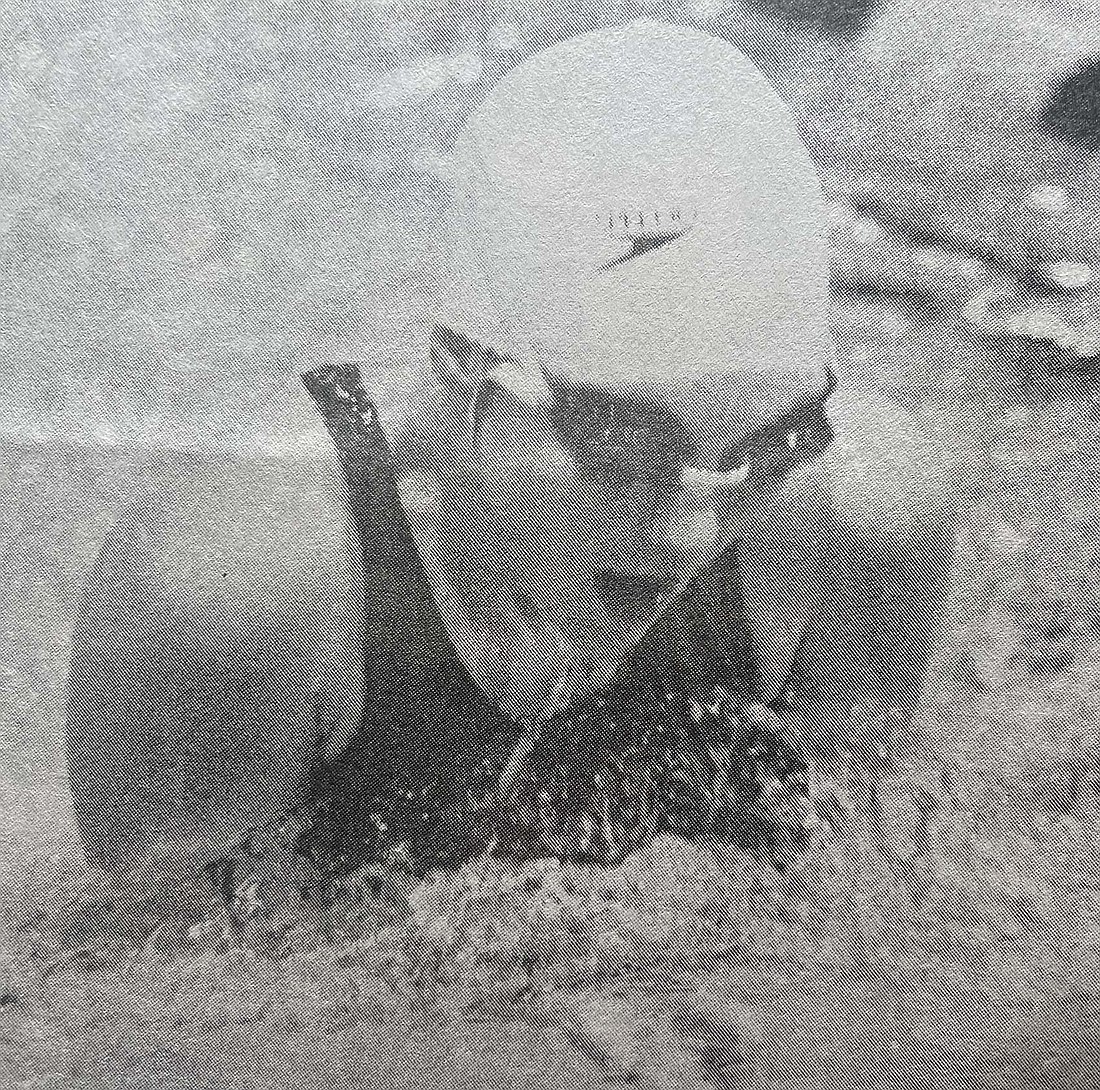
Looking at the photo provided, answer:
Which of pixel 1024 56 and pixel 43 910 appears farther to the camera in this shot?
pixel 1024 56

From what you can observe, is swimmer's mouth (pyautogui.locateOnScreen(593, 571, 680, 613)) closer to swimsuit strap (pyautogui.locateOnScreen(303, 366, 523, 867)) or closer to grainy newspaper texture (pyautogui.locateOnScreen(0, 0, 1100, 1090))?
grainy newspaper texture (pyautogui.locateOnScreen(0, 0, 1100, 1090))

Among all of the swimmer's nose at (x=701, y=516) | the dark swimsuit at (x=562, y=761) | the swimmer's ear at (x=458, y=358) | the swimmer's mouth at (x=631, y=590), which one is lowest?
the dark swimsuit at (x=562, y=761)

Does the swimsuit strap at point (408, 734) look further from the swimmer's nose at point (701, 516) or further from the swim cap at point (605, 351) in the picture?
the swimmer's nose at point (701, 516)

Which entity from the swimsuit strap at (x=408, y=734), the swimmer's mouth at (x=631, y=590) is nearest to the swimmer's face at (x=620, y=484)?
the swimmer's mouth at (x=631, y=590)

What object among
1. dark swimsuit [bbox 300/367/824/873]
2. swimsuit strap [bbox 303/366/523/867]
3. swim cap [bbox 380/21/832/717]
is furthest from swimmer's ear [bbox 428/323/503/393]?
dark swimsuit [bbox 300/367/824/873]

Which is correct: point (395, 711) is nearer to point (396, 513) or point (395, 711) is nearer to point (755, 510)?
point (396, 513)

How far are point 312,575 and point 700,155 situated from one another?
638mm

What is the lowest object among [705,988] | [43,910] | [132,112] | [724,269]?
[705,988]

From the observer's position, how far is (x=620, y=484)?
87 cm

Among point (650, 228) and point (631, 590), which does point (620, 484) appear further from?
point (650, 228)

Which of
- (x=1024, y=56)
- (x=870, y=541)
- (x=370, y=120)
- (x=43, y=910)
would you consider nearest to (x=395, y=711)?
(x=43, y=910)

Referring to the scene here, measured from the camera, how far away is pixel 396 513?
34.4 inches

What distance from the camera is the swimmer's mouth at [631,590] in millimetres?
850

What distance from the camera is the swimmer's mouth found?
2.79 feet
